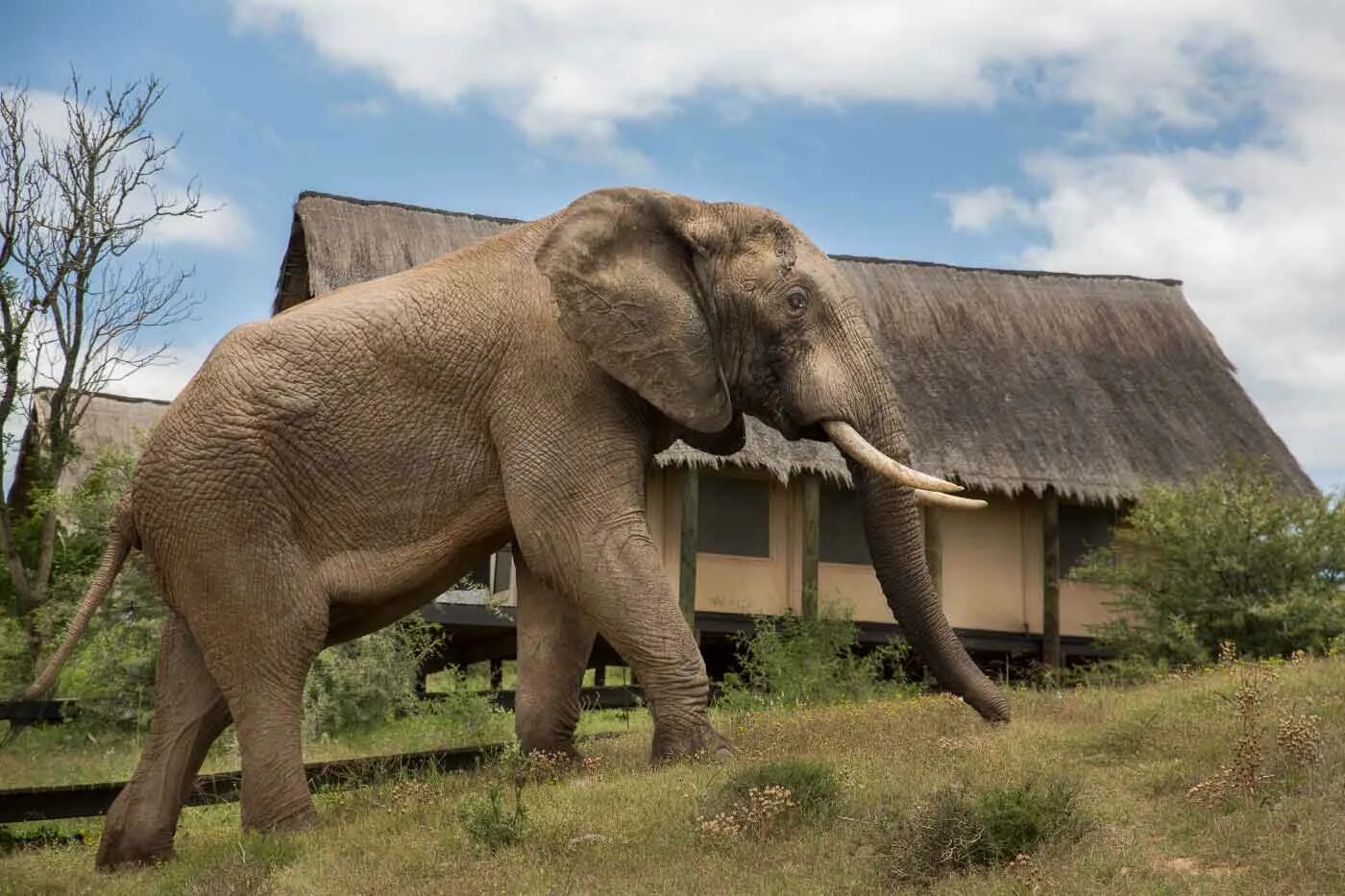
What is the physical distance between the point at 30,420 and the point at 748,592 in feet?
32.1

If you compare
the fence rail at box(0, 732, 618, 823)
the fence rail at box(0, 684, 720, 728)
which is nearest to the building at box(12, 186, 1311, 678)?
the fence rail at box(0, 684, 720, 728)

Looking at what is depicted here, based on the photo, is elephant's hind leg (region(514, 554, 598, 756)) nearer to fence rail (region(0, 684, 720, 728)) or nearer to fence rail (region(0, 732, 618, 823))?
fence rail (region(0, 732, 618, 823))

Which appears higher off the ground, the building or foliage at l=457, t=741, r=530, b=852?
the building

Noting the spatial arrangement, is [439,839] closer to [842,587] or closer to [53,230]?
[842,587]

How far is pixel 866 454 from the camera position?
29.1 feet

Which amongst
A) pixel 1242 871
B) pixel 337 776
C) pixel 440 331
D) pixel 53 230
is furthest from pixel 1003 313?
pixel 1242 871

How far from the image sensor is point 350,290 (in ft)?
30.5

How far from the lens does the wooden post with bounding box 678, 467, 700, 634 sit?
1873 centimetres

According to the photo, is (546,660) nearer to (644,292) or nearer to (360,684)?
(644,292)

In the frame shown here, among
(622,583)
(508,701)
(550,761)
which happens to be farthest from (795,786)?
(508,701)

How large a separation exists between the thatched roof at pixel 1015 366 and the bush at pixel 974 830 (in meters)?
11.0

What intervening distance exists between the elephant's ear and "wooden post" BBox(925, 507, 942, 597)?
1167cm

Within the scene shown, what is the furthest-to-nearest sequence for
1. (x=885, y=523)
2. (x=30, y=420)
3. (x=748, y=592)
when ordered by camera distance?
(x=30, y=420) → (x=748, y=592) → (x=885, y=523)

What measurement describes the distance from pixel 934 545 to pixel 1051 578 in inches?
66.9
